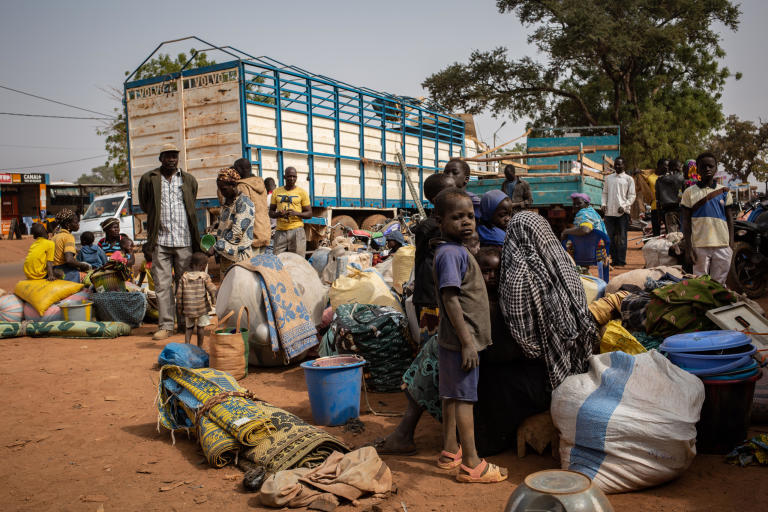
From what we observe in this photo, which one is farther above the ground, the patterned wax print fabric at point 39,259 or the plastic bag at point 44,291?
the patterned wax print fabric at point 39,259

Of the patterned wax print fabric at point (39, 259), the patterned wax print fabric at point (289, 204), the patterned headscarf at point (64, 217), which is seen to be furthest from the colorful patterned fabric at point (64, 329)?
the patterned wax print fabric at point (289, 204)

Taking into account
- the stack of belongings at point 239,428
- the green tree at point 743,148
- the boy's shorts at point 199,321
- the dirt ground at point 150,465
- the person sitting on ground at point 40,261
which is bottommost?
the dirt ground at point 150,465

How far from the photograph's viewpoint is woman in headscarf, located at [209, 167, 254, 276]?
591 centimetres

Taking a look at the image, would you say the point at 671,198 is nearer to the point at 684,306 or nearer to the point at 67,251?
the point at 684,306

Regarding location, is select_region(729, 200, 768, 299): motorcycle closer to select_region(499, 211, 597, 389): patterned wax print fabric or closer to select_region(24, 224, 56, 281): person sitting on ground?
select_region(499, 211, 597, 389): patterned wax print fabric

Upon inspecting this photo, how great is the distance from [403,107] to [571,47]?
508 inches

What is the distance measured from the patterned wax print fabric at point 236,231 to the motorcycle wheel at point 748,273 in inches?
226

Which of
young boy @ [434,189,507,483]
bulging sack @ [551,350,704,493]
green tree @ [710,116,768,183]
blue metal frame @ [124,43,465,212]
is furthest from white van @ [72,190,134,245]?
green tree @ [710,116,768,183]

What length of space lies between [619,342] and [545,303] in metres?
0.69

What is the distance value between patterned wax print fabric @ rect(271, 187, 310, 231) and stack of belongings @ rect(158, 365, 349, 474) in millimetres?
4304

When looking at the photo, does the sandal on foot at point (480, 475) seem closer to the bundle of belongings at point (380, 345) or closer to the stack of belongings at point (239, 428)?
the stack of belongings at point (239, 428)

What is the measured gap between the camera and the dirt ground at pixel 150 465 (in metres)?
2.73

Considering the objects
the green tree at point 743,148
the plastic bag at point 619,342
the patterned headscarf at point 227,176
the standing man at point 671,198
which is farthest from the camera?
the green tree at point 743,148

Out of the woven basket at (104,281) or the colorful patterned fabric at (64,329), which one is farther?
the woven basket at (104,281)
